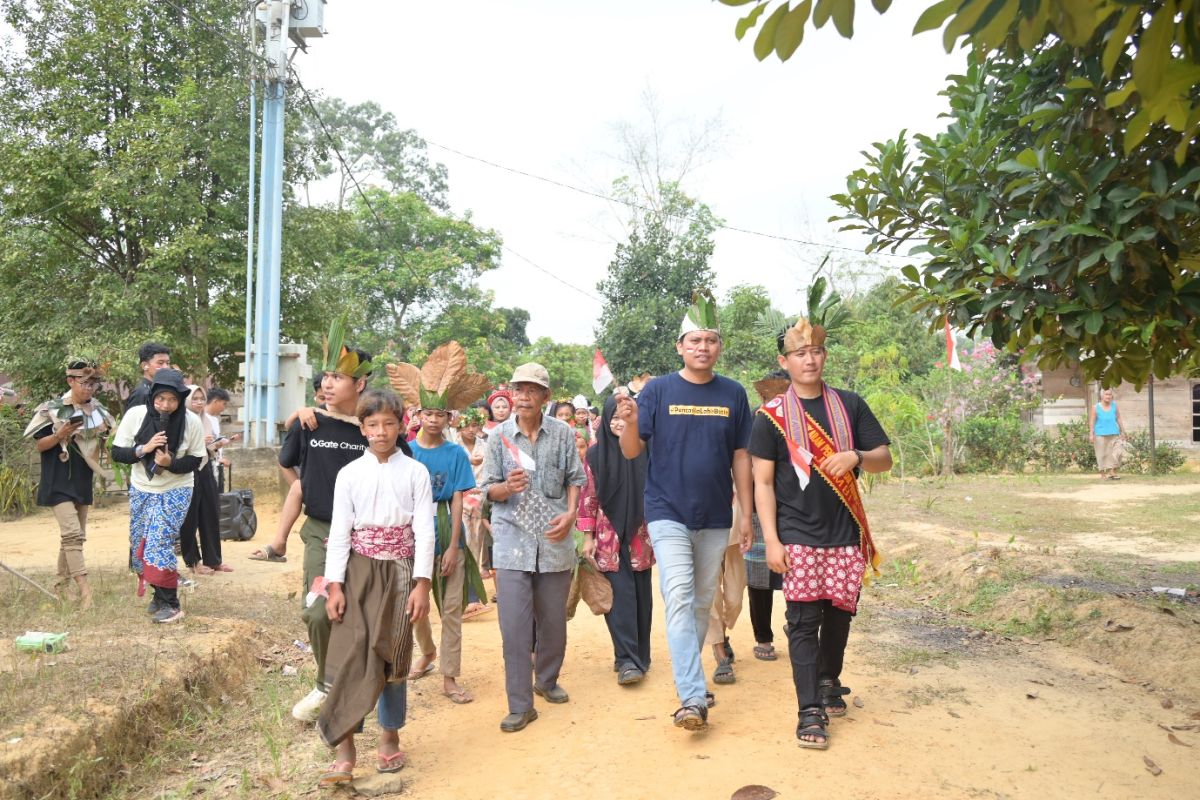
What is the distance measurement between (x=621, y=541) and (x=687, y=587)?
3.91 feet

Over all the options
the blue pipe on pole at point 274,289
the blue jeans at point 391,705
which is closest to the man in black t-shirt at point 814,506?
the blue jeans at point 391,705

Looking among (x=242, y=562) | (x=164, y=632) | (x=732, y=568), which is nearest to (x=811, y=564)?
(x=732, y=568)

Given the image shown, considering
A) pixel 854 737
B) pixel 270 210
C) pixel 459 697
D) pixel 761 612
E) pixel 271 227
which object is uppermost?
pixel 270 210

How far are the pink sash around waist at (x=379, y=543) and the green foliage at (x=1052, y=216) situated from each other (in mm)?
3299

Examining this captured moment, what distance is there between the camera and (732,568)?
6.18m

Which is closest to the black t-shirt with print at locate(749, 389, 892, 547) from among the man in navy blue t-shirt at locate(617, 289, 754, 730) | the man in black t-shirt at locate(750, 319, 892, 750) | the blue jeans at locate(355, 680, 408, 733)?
the man in black t-shirt at locate(750, 319, 892, 750)

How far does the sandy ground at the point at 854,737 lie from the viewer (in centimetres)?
407

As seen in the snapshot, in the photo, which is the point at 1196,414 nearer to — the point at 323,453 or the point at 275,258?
the point at 275,258

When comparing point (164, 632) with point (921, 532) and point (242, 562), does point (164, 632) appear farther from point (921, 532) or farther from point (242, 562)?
point (921, 532)

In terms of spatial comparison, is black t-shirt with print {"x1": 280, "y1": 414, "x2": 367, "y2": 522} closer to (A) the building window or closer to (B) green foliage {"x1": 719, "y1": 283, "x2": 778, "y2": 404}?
(B) green foliage {"x1": 719, "y1": 283, "x2": 778, "y2": 404}

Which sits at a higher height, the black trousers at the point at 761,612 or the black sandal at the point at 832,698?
the black trousers at the point at 761,612

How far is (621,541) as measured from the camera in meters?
6.02

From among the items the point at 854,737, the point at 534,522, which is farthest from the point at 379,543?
the point at 854,737

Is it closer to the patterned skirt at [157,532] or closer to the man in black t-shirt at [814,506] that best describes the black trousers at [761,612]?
the man in black t-shirt at [814,506]
